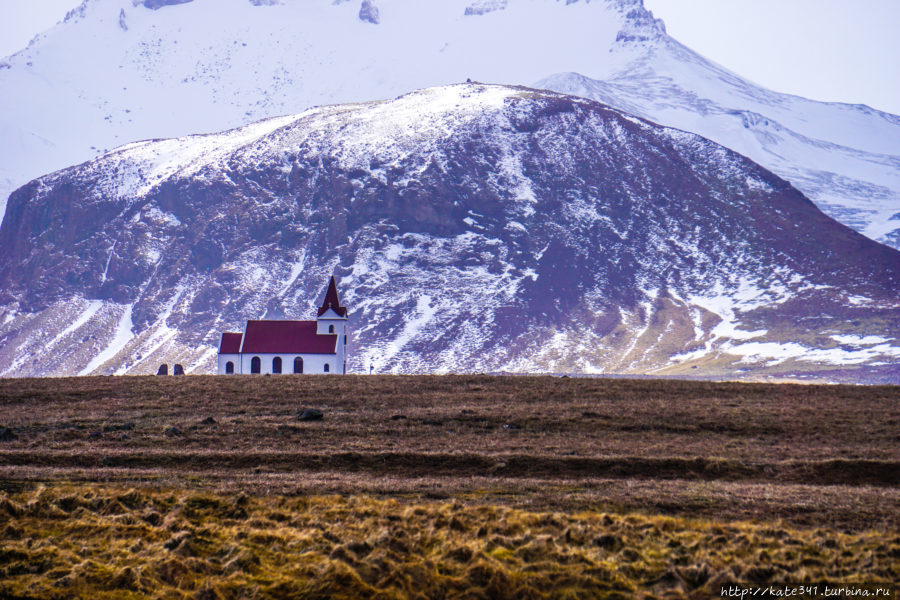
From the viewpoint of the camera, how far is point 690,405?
1850 inches

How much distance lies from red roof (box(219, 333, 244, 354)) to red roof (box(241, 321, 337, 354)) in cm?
98

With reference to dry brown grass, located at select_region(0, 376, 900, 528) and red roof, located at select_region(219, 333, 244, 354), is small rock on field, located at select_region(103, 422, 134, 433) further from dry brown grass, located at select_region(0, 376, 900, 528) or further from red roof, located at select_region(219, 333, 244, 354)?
red roof, located at select_region(219, 333, 244, 354)

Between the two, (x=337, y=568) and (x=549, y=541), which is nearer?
(x=337, y=568)

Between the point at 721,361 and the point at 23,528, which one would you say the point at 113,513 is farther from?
the point at 721,361

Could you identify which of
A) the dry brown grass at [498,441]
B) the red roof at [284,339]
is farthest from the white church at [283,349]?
the dry brown grass at [498,441]

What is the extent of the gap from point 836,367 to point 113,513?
175550mm

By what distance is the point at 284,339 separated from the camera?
94.5 metres

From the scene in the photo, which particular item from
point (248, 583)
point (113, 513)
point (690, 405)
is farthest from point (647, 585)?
point (690, 405)

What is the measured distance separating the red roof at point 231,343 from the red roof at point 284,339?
98 centimetres

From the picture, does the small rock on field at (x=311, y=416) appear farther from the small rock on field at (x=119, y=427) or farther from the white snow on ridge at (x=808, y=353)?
the white snow on ridge at (x=808, y=353)

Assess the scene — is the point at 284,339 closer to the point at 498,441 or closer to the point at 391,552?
the point at 498,441

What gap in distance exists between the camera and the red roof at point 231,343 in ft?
308

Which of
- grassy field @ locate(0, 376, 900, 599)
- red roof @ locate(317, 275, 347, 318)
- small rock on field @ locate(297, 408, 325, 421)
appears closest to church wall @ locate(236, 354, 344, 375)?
red roof @ locate(317, 275, 347, 318)

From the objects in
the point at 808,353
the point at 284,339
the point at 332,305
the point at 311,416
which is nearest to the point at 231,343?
the point at 284,339
